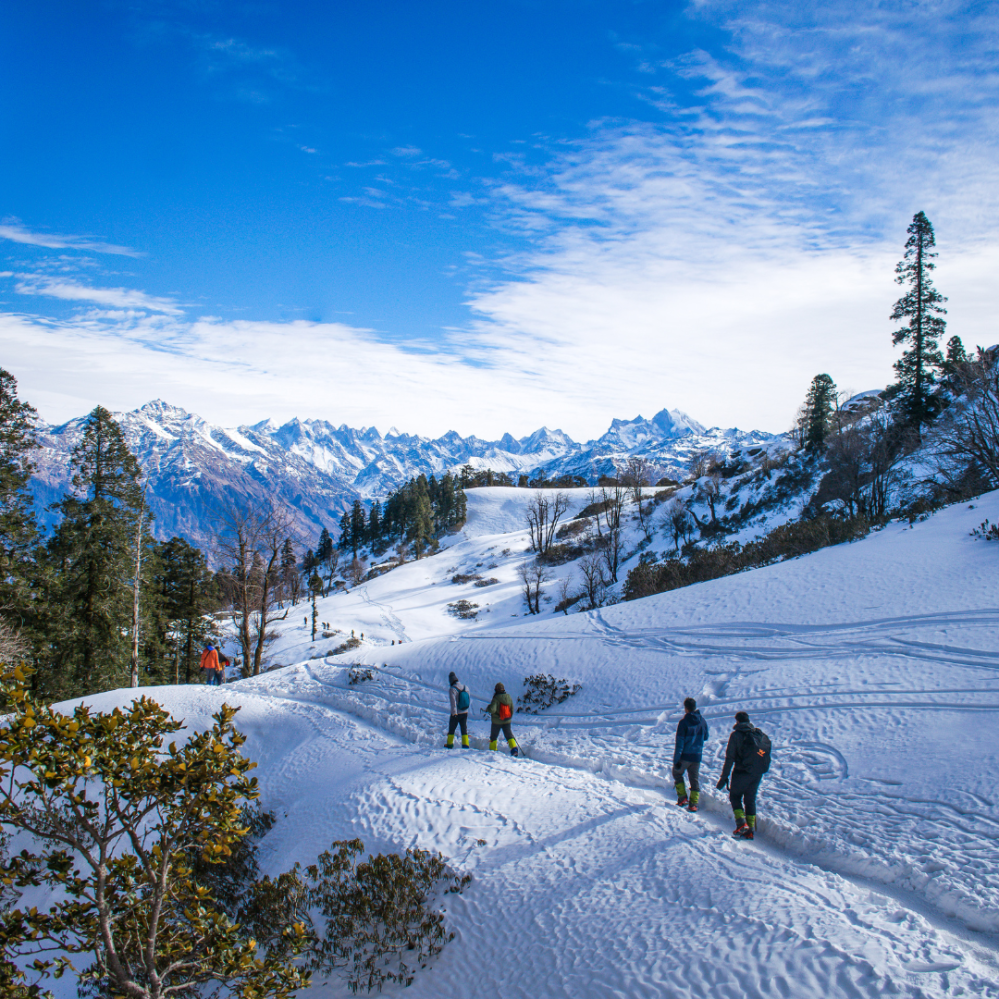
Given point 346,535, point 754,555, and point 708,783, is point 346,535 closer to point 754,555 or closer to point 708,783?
point 754,555

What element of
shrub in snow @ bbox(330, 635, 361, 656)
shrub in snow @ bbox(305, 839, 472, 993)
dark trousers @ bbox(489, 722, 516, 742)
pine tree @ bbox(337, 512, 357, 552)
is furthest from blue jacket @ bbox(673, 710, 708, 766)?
pine tree @ bbox(337, 512, 357, 552)

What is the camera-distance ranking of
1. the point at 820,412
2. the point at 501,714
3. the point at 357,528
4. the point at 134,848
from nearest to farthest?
the point at 134,848 → the point at 501,714 → the point at 820,412 → the point at 357,528

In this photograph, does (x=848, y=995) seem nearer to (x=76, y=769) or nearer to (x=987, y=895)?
(x=987, y=895)

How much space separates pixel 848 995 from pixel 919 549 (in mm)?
18272

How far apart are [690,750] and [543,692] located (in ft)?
25.7

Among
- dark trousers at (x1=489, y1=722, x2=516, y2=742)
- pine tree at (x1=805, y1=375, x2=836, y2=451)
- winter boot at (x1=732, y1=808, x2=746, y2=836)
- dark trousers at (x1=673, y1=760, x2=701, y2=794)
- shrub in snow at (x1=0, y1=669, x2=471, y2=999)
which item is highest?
pine tree at (x1=805, y1=375, x2=836, y2=451)

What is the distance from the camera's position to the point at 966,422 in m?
27.7

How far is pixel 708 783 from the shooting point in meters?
10.7

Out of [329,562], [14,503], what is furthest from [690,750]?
[329,562]

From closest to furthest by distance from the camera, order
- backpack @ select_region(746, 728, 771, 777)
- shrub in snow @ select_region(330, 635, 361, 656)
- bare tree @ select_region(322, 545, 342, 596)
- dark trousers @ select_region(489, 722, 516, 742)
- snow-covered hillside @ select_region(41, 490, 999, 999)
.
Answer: snow-covered hillside @ select_region(41, 490, 999, 999)
backpack @ select_region(746, 728, 771, 777)
dark trousers @ select_region(489, 722, 516, 742)
shrub in snow @ select_region(330, 635, 361, 656)
bare tree @ select_region(322, 545, 342, 596)

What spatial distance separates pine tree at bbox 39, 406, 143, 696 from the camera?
2431 centimetres

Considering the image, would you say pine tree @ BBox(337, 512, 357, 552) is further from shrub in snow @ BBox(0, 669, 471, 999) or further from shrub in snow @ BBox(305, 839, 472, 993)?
shrub in snow @ BBox(0, 669, 471, 999)

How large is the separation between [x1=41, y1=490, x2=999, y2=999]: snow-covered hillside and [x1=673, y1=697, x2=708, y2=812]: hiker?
0.43 meters

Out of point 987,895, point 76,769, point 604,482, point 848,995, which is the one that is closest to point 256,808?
Result: point 76,769
